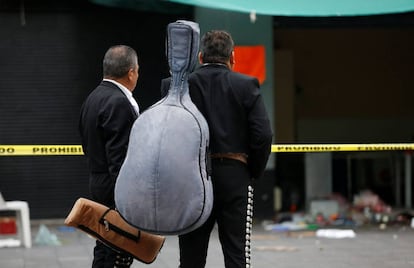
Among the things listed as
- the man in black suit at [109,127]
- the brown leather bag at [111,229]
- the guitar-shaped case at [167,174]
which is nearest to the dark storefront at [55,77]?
the man in black suit at [109,127]

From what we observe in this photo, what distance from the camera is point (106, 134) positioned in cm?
541

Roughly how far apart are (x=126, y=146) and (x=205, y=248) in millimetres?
868

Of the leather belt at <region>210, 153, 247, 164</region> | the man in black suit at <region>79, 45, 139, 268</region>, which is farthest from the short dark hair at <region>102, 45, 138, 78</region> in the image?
the leather belt at <region>210, 153, 247, 164</region>

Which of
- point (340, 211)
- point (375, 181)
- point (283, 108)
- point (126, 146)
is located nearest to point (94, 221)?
point (126, 146)

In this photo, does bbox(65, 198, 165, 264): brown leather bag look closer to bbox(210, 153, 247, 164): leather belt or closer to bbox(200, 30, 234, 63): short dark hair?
bbox(210, 153, 247, 164): leather belt

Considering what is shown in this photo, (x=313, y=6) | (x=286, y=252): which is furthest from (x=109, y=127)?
(x=313, y=6)

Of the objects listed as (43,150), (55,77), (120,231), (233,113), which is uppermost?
(55,77)

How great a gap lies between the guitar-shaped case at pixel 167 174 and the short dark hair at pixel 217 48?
50 cm

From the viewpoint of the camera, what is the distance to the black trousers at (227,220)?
4.98 metres

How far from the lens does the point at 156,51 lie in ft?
35.9

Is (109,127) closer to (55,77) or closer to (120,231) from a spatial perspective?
(120,231)

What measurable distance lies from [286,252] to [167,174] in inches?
170

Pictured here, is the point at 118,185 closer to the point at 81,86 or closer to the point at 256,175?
the point at 256,175

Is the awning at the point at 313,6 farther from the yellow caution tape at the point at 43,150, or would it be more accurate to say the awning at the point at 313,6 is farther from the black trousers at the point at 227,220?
the black trousers at the point at 227,220
